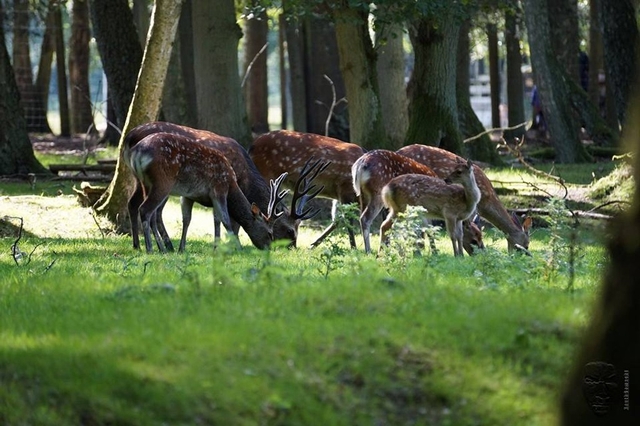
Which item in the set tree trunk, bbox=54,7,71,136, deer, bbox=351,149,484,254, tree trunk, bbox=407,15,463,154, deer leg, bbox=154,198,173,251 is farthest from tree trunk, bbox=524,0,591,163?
tree trunk, bbox=54,7,71,136

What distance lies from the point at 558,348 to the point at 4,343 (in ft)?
10.4

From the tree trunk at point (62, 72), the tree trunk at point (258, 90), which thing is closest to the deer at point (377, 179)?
the tree trunk at point (62, 72)

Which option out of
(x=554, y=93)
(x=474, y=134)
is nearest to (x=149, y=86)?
(x=474, y=134)

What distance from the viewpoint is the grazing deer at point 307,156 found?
1532 cm

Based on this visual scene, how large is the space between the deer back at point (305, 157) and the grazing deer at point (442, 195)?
8.09 ft

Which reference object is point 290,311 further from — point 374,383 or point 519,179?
point 519,179

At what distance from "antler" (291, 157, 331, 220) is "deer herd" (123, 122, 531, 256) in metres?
0.01

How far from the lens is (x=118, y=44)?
21.1 metres

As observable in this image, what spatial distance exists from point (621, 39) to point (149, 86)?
6.43 m

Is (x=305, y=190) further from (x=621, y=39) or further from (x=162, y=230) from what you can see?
(x=621, y=39)

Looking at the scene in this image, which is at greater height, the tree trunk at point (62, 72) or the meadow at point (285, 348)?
the tree trunk at point (62, 72)

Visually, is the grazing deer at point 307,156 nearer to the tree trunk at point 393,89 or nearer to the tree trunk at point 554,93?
the tree trunk at point 393,89

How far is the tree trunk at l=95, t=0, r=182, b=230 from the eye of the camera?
49.9ft

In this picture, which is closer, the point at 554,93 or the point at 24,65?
the point at 554,93
